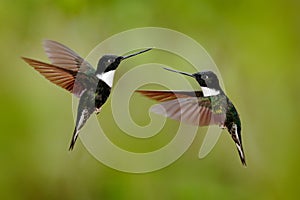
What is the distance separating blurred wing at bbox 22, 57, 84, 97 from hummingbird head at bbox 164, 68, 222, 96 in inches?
9.5

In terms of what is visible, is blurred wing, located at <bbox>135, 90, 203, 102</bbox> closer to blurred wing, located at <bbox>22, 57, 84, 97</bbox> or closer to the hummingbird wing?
the hummingbird wing

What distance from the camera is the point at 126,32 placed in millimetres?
1302

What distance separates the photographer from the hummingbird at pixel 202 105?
115 centimetres

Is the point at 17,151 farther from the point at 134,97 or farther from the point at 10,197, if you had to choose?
the point at 134,97

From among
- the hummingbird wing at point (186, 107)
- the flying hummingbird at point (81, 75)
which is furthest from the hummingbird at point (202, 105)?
the flying hummingbird at point (81, 75)

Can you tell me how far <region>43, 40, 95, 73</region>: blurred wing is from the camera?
112cm

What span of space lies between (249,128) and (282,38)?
0.72ft

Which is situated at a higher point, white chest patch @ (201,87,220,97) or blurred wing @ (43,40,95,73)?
blurred wing @ (43,40,95,73)

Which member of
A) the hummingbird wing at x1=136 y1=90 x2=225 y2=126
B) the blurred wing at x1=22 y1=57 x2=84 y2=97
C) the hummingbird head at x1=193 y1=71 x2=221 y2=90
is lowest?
the hummingbird wing at x1=136 y1=90 x2=225 y2=126

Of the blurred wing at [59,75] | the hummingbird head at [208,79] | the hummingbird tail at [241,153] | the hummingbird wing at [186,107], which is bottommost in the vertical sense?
the hummingbird tail at [241,153]

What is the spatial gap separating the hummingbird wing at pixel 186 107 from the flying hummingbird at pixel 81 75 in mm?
105

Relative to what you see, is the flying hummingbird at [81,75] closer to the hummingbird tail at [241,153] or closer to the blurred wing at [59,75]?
the blurred wing at [59,75]

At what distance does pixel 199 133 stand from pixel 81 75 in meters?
0.30

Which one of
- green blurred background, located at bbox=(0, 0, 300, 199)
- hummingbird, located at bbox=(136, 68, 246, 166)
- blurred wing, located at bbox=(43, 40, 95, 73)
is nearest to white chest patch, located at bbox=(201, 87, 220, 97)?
hummingbird, located at bbox=(136, 68, 246, 166)
